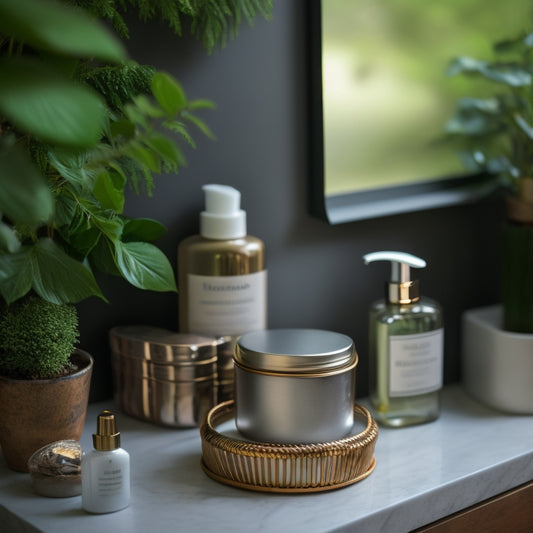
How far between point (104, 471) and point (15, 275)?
171 mm

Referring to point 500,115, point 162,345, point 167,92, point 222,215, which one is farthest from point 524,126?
point 167,92

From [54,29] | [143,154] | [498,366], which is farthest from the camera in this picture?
[498,366]

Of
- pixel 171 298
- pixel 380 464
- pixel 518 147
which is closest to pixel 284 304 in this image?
pixel 171 298

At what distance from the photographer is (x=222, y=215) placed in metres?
0.88

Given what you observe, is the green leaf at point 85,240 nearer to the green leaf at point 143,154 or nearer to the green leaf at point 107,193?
the green leaf at point 107,193

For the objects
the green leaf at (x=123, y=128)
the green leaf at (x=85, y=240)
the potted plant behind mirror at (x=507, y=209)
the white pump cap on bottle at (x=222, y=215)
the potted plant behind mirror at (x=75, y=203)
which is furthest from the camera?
the potted plant behind mirror at (x=507, y=209)

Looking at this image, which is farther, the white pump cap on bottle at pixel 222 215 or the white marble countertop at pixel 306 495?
the white pump cap on bottle at pixel 222 215

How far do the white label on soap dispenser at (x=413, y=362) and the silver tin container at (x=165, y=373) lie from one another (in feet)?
0.61

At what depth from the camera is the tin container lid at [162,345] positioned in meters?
0.85

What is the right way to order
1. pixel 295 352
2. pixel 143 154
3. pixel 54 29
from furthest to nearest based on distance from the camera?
pixel 295 352 < pixel 143 154 < pixel 54 29

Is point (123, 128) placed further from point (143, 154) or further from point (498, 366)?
point (498, 366)

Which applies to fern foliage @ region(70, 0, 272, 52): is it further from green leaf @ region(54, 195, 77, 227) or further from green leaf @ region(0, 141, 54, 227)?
green leaf @ region(0, 141, 54, 227)

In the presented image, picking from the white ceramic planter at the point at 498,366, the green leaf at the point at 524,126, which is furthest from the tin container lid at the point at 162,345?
the green leaf at the point at 524,126

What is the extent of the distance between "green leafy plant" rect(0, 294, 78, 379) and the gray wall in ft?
0.43
